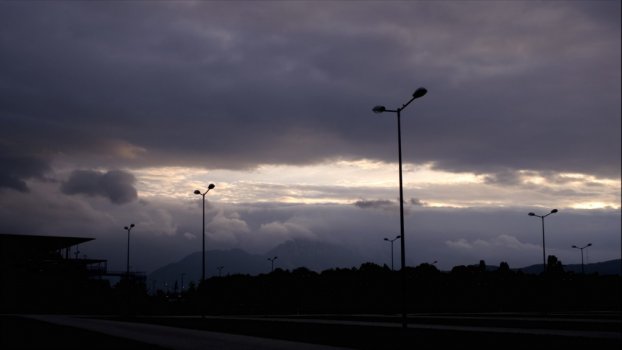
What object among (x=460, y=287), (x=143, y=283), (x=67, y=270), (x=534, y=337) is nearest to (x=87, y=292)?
(x=67, y=270)

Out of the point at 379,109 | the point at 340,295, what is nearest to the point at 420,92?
the point at 379,109

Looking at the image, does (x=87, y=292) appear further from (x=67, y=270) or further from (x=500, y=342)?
(x=500, y=342)

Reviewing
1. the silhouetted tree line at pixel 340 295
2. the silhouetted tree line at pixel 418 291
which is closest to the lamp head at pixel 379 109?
the silhouetted tree line at pixel 340 295

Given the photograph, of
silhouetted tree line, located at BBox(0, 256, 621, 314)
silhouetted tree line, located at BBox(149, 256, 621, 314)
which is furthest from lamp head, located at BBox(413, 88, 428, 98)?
silhouetted tree line, located at BBox(149, 256, 621, 314)

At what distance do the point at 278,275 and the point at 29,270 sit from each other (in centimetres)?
7907

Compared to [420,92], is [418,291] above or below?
below

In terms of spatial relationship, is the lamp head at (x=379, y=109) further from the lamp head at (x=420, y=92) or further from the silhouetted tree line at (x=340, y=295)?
the silhouetted tree line at (x=340, y=295)

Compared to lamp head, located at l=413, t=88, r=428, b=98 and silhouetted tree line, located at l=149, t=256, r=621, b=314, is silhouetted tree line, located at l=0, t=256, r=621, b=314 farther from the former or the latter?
lamp head, located at l=413, t=88, r=428, b=98

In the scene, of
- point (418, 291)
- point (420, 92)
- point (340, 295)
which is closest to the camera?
point (420, 92)

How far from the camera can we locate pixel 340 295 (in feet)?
427

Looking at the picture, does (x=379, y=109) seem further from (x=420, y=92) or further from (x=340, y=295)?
(x=340, y=295)

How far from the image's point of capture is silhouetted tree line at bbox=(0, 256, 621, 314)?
84438 millimetres

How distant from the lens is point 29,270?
10531cm

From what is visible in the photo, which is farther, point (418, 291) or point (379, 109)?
point (418, 291)
